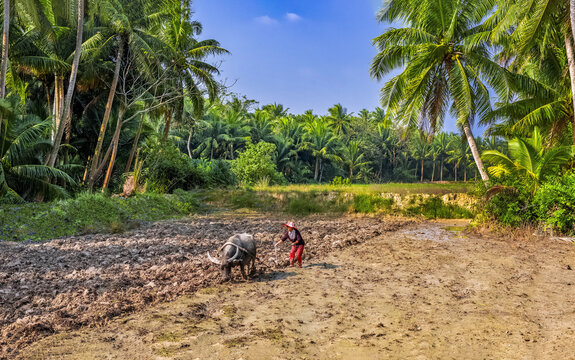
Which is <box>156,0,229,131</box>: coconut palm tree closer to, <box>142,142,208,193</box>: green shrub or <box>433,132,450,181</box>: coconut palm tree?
<box>142,142,208,193</box>: green shrub

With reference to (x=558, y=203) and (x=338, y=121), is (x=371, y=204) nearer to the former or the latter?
(x=558, y=203)

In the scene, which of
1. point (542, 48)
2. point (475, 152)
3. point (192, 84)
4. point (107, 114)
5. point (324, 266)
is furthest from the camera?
point (192, 84)

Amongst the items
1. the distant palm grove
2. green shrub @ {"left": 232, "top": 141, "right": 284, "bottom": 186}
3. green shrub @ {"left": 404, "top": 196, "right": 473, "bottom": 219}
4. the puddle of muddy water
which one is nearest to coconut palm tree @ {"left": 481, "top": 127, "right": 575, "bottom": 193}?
the distant palm grove

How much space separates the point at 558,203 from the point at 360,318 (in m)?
8.36

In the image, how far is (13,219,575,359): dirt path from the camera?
12.6 ft

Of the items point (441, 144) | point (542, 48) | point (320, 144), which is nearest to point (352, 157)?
point (320, 144)

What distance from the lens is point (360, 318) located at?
476cm

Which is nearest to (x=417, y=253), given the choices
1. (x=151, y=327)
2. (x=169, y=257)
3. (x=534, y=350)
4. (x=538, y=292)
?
(x=538, y=292)

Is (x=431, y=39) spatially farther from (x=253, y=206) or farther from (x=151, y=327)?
(x=151, y=327)

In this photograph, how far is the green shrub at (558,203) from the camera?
9784mm

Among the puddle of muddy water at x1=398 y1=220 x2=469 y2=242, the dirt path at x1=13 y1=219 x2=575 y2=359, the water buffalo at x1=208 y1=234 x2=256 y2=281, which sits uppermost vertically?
the water buffalo at x1=208 y1=234 x2=256 y2=281

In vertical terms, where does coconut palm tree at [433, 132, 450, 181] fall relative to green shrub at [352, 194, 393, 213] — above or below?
above

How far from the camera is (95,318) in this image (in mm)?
4570

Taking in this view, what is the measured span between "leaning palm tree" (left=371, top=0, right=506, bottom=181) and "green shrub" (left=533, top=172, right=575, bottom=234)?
11.9 ft
